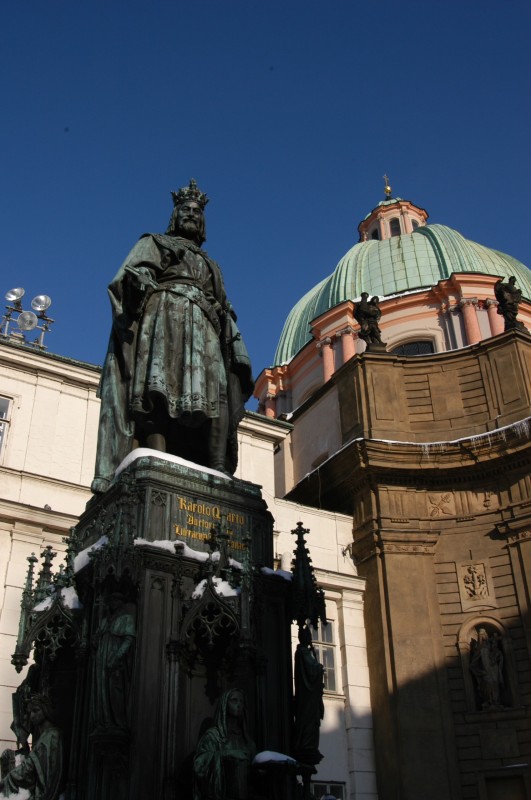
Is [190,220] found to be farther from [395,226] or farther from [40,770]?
[395,226]

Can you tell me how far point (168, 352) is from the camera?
7.26 meters

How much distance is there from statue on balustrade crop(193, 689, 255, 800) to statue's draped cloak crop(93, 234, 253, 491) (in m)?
2.28

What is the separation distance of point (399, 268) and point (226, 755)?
28897 mm

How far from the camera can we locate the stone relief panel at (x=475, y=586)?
19281 mm

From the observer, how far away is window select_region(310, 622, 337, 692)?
1870cm

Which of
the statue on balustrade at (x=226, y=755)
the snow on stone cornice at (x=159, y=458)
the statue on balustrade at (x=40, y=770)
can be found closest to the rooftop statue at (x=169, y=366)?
the snow on stone cornice at (x=159, y=458)

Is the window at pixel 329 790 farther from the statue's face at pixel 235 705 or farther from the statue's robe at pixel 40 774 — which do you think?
the statue's face at pixel 235 705

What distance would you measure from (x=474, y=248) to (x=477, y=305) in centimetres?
516

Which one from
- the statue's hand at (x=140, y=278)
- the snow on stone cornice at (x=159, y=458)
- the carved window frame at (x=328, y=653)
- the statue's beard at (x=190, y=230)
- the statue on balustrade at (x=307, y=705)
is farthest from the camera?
the carved window frame at (x=328, y=653)

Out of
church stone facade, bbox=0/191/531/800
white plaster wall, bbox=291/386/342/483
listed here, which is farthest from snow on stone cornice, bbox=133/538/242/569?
white plaster wall, bbox=291/386/342/483

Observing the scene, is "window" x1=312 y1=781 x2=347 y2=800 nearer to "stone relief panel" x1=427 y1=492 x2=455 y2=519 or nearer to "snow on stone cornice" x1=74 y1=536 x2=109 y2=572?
"stone relief panel" x1=427 y1=492 x2=455 y2=519

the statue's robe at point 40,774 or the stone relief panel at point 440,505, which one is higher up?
the stone relief panel at point 440,505

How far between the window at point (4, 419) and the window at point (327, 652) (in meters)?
8.05

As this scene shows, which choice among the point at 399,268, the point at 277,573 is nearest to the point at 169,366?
the point at 277,573
